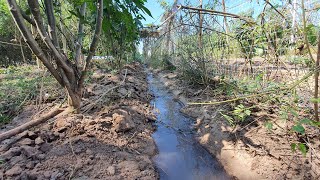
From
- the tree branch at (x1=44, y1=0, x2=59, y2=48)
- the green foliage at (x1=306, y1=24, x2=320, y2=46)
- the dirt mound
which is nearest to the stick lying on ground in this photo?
the dirt mound

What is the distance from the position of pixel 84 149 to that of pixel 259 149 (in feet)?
5.98

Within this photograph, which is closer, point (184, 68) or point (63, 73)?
point (63, 73)

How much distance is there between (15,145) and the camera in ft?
5.81

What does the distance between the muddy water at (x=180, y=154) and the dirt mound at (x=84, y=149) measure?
16 cm

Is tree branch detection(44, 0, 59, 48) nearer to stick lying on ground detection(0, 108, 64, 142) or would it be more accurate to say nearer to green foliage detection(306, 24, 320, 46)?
stick lying on ground detection(0, 108, 64, 142)

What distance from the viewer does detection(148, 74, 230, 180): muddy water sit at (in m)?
2.01

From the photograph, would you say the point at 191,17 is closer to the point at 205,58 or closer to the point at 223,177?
the point at 205,58

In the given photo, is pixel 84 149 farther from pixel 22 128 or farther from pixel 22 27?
pixel 22 27

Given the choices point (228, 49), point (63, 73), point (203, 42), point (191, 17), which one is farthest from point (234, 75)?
point (63, 73)

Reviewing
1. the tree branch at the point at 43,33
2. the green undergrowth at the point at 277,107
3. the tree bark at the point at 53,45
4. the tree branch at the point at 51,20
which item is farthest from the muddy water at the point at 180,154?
the tree branch at the point at 51,20

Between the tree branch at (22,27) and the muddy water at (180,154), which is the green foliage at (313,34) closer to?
the muddy water at (180,154)

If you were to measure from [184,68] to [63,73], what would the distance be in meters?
3.30

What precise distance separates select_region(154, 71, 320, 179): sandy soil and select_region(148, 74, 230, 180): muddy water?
0.14 meters

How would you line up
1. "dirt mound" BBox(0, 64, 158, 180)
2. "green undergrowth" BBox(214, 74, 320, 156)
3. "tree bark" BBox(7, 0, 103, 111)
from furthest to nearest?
"green undergrowth" BBox(214, 74, 320, 156), "dirt mound" BBox(0, 64, 158, 180), "tree bark" BBox(7, 0, 103, 111)
